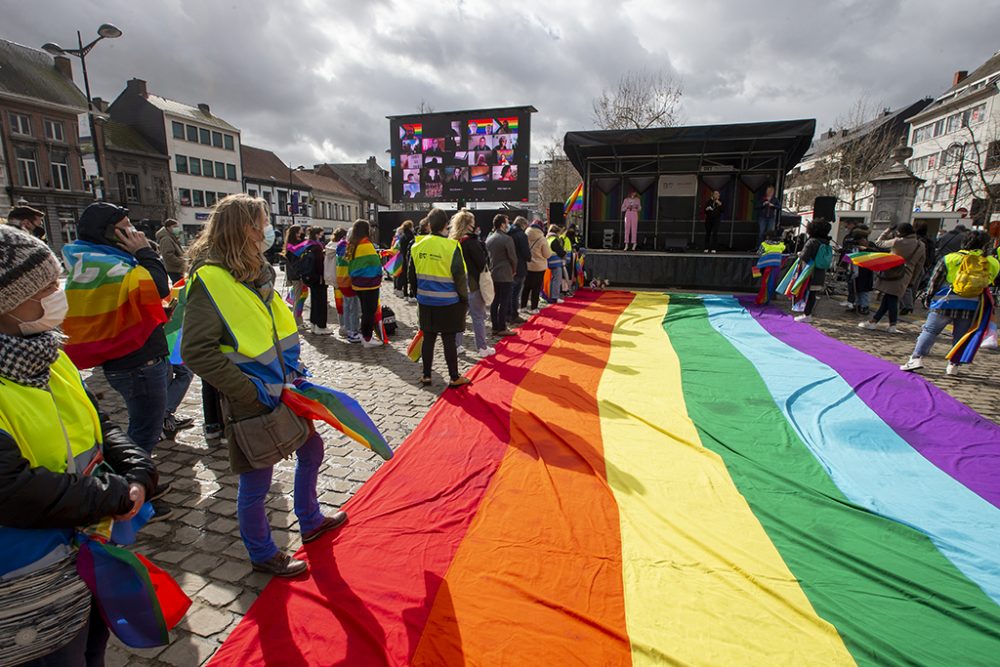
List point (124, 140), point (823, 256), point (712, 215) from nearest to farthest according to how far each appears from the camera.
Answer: point (823, 256) → point (712, 215) → point (124, 140)

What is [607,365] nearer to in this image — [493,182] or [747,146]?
[747,146]

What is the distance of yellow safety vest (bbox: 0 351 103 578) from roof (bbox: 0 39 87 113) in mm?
37812

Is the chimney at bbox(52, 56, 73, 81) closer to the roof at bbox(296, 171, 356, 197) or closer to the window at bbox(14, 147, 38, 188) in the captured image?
the window at bbox(14, 147, 38, 188)

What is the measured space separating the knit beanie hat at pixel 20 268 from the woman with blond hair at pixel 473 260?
4.25 metres

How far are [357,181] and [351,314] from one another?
2358 inches

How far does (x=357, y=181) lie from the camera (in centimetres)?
6266

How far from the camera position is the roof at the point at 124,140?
35.1m

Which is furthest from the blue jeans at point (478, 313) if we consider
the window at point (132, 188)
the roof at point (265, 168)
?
the roof at point (265, 168)

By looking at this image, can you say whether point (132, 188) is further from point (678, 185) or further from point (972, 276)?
point (972, 276)

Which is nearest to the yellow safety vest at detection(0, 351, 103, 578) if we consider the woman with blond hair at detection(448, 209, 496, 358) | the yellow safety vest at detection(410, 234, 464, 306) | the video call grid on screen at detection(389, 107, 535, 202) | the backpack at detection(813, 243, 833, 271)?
the yellow safety vest at detection(410, 234, 464, 306)

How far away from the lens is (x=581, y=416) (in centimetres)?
480

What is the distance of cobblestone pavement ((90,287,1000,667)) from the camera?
7.92ft

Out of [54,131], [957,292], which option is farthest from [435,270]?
[54,131]

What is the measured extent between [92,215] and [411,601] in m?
2.97
